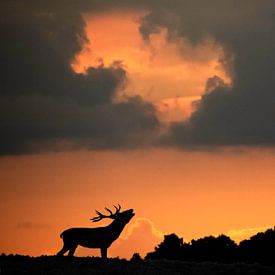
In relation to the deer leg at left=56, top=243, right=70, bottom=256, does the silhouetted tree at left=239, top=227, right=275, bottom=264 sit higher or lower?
higher

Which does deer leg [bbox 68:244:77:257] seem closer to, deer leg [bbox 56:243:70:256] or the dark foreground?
deer leg [bbox 56:243:70:256]

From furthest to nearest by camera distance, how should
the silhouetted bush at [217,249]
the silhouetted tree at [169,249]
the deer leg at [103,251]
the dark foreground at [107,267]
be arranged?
the silhouetted tree at [169,249]
the silhouetted bush at [217,249]
the deer leg at [103,251]
the dark foreground at [107,267]

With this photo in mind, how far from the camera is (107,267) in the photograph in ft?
216

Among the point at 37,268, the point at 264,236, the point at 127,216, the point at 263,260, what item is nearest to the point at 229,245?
the point at 264,236

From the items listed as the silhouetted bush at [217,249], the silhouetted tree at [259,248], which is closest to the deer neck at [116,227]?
the silhouetted tree at [259,248]

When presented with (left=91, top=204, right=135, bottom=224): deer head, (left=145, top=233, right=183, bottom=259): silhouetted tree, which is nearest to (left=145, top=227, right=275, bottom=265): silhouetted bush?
(left=145, top=233, right=183, bottom=259): silhouetted tree

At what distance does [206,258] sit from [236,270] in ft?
119

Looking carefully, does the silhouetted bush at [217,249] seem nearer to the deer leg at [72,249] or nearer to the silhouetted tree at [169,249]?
the silhouetted tree at [169,249]

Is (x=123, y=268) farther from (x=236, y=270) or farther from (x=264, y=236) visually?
(x=264, y=236)

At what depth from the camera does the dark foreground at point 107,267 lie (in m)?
65.0

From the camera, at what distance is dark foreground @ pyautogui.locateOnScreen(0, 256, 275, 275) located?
65000 millimetres

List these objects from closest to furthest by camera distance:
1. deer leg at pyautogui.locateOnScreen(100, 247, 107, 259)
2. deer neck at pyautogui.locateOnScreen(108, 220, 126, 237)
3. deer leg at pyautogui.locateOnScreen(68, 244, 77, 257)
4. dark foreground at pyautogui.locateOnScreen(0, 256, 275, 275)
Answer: dark foreground at pyautogui.locateOnScreen(0, 256, 275, 275) → deer leg at pyautogui.locateOnScreen(68, 244, 77, 257) → deer leg at pyautogui.locateOnScreen(100, 247, 107, 259) → deer neck at pyautogui.locateOnScreen(108, 220, 126, 237)

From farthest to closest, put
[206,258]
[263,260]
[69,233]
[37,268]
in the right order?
[206,258] < [263,260] < [69,233] < [37,268]

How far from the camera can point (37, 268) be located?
2581 inches
